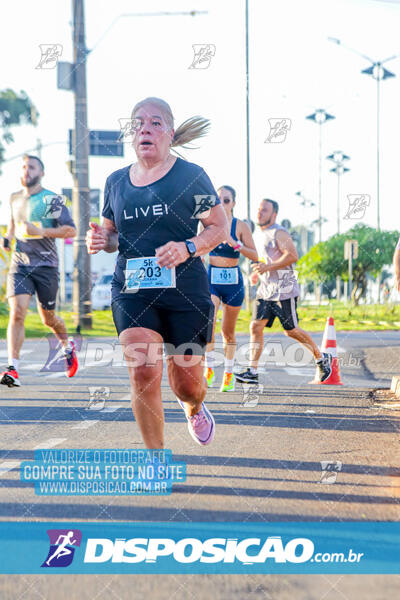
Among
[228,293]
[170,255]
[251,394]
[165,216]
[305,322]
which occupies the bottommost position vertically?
[305,322]

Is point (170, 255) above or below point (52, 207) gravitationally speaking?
below

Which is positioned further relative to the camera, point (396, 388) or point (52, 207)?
point (52, 207)

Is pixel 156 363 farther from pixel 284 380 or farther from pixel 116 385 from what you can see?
pixel 284 380

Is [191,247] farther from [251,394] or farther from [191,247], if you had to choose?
[251,394]

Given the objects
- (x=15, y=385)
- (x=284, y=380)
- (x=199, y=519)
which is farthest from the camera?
(x=284, y=380)

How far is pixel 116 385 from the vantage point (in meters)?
8.90

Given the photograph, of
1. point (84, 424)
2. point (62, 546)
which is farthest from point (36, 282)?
point (62, 546)

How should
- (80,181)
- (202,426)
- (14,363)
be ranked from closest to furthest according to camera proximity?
(202,426) → (14,363) → (80,181)

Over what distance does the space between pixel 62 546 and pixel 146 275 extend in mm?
1470

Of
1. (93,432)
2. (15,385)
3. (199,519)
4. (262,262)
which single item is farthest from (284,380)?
(199,519)

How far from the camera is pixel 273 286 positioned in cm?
891

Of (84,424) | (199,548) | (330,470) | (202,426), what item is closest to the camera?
(199,548)

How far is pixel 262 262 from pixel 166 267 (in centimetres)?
488

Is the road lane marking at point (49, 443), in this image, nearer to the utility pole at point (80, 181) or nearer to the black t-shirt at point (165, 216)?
the black t-shirt at point (165, 216)
